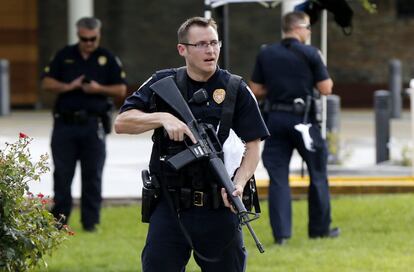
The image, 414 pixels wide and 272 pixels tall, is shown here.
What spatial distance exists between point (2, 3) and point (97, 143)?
15765 millimetres

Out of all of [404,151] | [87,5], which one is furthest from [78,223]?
[87,5]

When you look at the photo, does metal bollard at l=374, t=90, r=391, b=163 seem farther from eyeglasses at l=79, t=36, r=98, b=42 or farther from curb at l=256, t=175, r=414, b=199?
eyeglasses at l=79, t=36, r=98, b=42

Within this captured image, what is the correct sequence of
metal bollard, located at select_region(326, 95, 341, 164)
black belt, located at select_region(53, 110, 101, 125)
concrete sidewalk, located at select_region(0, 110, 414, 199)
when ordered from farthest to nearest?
metal bollard, located at select_region(326, 95, 341, 164) → concrete sidewalk, located at select_region(0, 110, 414, 199) → black belt, located at select_region(53, 110, 101, 125)

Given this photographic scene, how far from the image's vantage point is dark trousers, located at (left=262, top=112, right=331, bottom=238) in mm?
10039

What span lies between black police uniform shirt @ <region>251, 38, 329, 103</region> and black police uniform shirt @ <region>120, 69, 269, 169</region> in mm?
3916

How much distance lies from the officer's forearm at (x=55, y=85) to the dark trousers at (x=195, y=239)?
478cm

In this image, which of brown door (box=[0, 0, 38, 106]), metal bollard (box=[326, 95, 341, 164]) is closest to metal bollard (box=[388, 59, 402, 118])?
metal bollard (box=[326, 95, 341, 164])

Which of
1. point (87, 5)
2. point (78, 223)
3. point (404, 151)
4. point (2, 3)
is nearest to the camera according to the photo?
point (78, 223)

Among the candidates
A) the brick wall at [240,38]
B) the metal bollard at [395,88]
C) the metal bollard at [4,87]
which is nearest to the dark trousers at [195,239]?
the metal bollard at [395,88]

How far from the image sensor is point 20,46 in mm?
26328

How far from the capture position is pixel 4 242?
6.20 metres

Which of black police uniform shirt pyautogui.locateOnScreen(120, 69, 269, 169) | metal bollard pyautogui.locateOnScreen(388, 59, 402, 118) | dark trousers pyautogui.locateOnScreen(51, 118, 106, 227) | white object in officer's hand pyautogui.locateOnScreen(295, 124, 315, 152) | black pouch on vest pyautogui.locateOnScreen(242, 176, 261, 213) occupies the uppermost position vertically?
black police uniform shirt pyautogui.locateOnScreen(120, 69, 269, 169)

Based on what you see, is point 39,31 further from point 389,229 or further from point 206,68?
point 206,68

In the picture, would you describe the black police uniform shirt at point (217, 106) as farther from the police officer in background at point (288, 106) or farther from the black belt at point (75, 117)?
the black belt at point (75, 117)
